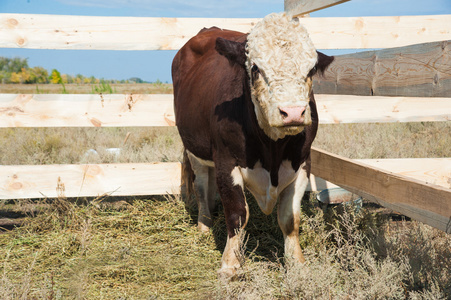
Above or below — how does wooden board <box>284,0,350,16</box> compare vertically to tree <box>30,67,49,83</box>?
above

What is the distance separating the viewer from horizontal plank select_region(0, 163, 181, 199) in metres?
4.61

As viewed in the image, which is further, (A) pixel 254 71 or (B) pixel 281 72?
(A) pixel 254 71

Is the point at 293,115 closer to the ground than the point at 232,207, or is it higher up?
higher up

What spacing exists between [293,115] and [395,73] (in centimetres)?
199

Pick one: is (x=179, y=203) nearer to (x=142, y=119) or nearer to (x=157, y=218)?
(x=157, y=218)

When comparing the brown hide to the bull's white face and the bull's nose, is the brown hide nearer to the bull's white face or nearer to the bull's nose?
the bull's white face

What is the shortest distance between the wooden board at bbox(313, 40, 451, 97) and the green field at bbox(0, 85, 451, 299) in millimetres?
1181

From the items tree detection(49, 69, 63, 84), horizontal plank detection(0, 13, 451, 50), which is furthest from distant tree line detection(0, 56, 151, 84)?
horizontal plank detection(0, 13, 451, 50)

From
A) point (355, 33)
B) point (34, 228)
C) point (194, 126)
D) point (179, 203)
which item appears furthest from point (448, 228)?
point (34, 228)

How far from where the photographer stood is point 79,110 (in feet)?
15.5

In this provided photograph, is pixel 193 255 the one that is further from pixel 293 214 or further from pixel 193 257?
pixel 293 214

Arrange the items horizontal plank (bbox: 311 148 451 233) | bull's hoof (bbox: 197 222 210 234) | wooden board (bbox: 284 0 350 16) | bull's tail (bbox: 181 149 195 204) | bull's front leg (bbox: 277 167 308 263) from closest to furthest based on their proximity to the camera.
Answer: horizontal plank (bbox: 311 148 451 233) → bull's front leg (bbox: 277 167 308 263) → wooden board (bbox: 284 0 350 16) → bull's hoof (bbox: 197 222 210 234) → bull's tail (bbox: 181 149 195 204)

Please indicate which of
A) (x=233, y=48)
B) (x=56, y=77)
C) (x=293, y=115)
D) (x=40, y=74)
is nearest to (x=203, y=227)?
(x=233, y=48)

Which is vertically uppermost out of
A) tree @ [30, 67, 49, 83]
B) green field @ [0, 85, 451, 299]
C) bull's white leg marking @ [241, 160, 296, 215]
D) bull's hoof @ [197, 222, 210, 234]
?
bull's white leg marking @ [241, 160, 296, 215]
